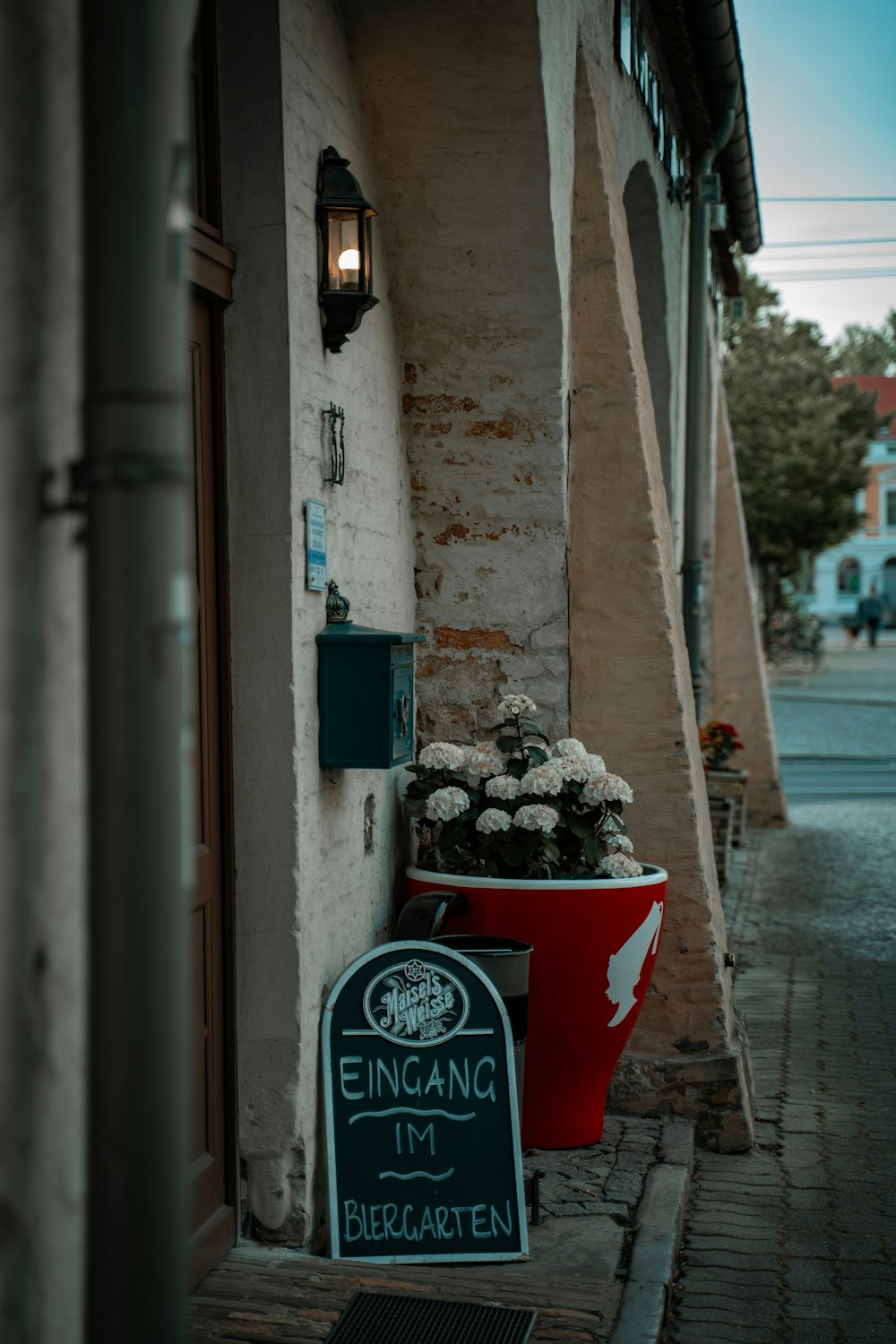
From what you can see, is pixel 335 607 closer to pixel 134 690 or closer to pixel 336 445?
pixel 336 445

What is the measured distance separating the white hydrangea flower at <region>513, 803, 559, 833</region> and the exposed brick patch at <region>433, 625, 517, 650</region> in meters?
0.78

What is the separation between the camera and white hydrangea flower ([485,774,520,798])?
4109mm

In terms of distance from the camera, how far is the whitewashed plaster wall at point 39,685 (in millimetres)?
1675

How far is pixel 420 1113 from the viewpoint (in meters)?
3.47

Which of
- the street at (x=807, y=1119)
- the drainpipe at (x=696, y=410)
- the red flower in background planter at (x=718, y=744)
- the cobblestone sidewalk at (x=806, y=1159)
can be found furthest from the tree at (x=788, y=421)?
the cobblestone sidewalk at (x=806, y=1159)

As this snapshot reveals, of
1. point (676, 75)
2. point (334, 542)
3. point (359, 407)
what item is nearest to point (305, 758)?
point (334, 542)

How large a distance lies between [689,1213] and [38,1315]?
257 cm

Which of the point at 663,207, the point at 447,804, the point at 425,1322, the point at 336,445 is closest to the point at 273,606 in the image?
the point at 336,445

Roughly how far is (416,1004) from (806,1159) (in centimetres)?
157

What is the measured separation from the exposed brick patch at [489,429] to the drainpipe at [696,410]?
412cm

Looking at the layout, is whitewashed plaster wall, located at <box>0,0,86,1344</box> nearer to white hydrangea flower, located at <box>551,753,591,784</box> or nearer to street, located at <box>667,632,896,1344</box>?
street, located at <box>667,632,896,1344</box>

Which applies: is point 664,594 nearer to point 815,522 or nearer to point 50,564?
point 50,564

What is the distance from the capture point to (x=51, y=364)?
170 centimetres

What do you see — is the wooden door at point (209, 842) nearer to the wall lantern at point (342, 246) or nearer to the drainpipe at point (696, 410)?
the wall lantern at point (342, 246)
